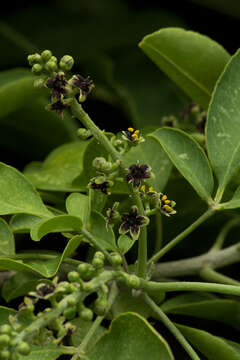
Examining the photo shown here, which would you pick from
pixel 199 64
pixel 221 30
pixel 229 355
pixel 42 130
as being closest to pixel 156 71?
pixel 221 30

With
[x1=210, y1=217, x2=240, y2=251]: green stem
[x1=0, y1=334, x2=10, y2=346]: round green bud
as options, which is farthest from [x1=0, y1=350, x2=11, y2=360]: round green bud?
[x1=210, y1=217, x2=240, y2=251]: green stem

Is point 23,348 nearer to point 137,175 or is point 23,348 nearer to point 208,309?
point 137,175

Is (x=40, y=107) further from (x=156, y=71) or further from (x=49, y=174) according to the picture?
(x=156, y=71)

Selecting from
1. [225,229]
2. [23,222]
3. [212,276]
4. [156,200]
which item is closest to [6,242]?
[23,222]

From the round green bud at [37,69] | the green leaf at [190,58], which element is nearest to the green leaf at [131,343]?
the round green bud at [37,69]

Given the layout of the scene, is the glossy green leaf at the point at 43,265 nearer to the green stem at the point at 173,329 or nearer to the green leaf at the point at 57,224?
the green leaf at the point at 57,224

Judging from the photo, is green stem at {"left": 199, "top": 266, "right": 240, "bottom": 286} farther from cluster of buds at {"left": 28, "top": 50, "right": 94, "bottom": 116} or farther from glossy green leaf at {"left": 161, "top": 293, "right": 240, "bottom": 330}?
cluster of buds at {"left": 28, "top": 50, "right": 94, "bottom": 116}

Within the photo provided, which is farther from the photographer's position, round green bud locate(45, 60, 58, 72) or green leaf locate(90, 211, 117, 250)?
green leaf locate(90, 211, 117, 250)
